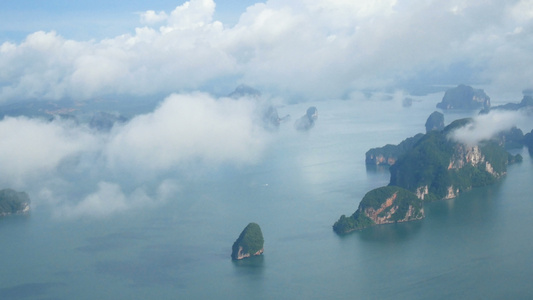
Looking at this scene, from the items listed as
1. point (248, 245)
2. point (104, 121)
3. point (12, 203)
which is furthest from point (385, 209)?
point (104, 121)

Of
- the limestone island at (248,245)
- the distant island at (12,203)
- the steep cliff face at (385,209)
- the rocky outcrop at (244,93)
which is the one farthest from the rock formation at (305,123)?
the limestone island at (248,245)

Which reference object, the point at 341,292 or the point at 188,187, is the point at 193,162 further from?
the point at 341,292

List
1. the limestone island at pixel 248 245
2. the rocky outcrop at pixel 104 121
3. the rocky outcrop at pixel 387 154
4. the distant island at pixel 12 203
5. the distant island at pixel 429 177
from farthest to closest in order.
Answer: the rocky outcrop at pixel 104 121, the rocky outcrop at pixel 387 154, the distant island at pixel 12 203, the distant island at pixel 429 177, the limestone island at pixel 248 245

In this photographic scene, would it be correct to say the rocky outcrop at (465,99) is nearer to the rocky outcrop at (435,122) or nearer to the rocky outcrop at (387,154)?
the rocky outcrop at (435,122)

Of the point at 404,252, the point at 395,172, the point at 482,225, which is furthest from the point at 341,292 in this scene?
the point at 395,172

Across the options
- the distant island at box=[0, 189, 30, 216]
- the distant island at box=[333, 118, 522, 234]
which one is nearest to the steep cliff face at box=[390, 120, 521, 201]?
the distant island at box=[333, 118, 522, 234]

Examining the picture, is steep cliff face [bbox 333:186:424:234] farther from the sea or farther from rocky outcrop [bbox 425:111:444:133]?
rocky outcrop [bbox 425:111:444:133]

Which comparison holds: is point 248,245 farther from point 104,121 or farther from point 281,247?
point 104,121
